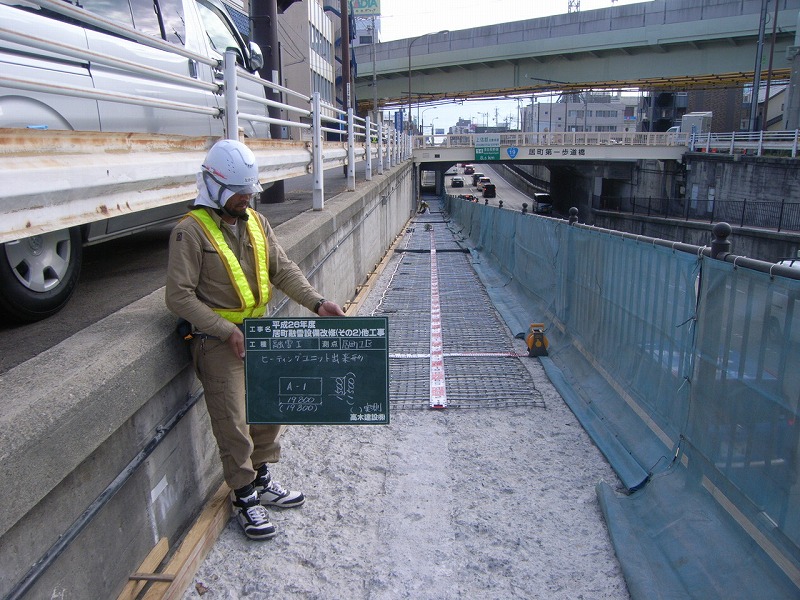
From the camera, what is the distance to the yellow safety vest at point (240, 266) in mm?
→ 3385

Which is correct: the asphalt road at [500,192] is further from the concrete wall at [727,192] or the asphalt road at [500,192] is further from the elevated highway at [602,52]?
the concrete wall at [727,192]

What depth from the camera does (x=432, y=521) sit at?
4.06 meters

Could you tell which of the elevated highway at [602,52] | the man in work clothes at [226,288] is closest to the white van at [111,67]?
the man in work clothes at [226,288]

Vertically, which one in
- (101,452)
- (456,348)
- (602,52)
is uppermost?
(602,52)

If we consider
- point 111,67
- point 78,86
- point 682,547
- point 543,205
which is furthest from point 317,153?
point 543,205

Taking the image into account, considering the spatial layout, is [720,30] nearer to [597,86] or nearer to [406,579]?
[597,86]

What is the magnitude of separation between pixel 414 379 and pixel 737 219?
3132 centimetres

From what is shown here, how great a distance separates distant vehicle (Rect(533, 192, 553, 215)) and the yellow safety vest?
178 ft

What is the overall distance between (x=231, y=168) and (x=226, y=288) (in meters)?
0.61

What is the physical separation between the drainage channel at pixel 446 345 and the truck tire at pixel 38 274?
2.93 meters

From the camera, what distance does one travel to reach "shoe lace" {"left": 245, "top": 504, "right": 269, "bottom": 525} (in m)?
3.73

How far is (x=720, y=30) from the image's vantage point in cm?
4219

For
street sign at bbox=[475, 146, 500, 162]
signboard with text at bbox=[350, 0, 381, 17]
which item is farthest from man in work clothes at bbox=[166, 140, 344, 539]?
signboard with text at bbox=[350, 0, 381, 17]

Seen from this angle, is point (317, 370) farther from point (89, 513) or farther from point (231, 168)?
point (89, 513)
